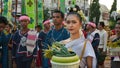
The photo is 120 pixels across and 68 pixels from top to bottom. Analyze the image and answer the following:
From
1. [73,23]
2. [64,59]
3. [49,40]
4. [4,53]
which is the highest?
[73,23]

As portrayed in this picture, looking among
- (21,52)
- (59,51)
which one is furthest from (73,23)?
(21,52)

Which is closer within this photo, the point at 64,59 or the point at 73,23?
the point at 64,59

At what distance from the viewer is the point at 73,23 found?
12.2ft

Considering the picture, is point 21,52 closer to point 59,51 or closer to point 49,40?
point 49,40

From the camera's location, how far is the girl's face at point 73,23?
3701 mm

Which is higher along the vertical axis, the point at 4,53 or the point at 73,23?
the point at 73,23

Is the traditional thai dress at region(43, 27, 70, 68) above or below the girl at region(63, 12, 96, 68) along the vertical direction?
below

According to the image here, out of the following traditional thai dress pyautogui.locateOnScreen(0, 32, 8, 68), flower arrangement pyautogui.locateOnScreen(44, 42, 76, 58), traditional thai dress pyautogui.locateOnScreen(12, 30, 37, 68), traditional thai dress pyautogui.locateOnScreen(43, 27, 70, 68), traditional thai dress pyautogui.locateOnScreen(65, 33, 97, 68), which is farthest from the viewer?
traditional thai dress pyautogui.locateOnScreen(0, 32, 8, 68)

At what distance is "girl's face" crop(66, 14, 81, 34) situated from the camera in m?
3.70

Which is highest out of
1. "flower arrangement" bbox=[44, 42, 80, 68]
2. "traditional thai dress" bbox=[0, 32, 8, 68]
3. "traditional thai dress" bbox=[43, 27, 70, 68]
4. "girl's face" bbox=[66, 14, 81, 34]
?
"girl's face" bbox=[66, 14, 81, 34]

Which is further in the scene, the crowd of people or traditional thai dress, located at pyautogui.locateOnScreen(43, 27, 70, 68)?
traditional thai dress, located at pyautogui.locateOnScreen(43, 27, 70, 68)

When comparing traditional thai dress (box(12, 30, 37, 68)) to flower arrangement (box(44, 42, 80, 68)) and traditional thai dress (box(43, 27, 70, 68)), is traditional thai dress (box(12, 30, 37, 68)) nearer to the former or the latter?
traditional thai dress (box(43, 27, 70, 68))

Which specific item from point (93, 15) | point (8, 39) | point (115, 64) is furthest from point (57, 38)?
point (93, 15)

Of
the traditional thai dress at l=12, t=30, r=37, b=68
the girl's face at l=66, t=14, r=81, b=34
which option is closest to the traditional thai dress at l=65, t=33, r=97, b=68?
the girl's face at l=66, t=14, r=81, b=34
